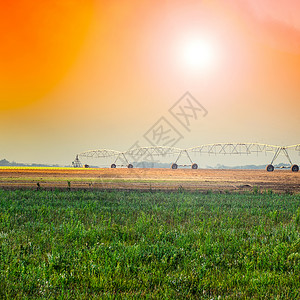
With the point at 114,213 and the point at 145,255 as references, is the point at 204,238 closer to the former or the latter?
the point at 145,255

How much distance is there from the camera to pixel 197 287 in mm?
6621

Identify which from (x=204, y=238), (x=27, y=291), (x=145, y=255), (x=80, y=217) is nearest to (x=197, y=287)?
(x=145, y=255)

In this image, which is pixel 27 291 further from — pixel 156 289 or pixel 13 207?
pixel 13 207

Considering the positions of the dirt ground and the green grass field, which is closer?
the green grass field

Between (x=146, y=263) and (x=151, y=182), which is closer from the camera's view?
(x=146, y=263)

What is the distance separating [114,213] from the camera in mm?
15672

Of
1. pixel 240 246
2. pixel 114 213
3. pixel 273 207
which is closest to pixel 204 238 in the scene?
pixel 240 246

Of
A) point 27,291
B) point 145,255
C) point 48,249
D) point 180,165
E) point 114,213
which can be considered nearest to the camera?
point 27,291

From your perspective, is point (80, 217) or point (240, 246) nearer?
point (240, 246)

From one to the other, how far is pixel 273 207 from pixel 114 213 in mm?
9841

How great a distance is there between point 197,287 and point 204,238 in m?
4.27

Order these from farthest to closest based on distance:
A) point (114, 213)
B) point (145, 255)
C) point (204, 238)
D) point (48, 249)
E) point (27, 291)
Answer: point (114, 213) → point (204, 238) → point (48, 249) → point (145, 255) → point (27, 291)

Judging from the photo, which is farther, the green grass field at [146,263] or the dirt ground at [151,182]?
the dirt ground at [151,182]

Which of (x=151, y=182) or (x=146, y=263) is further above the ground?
(x=151, y=182)
